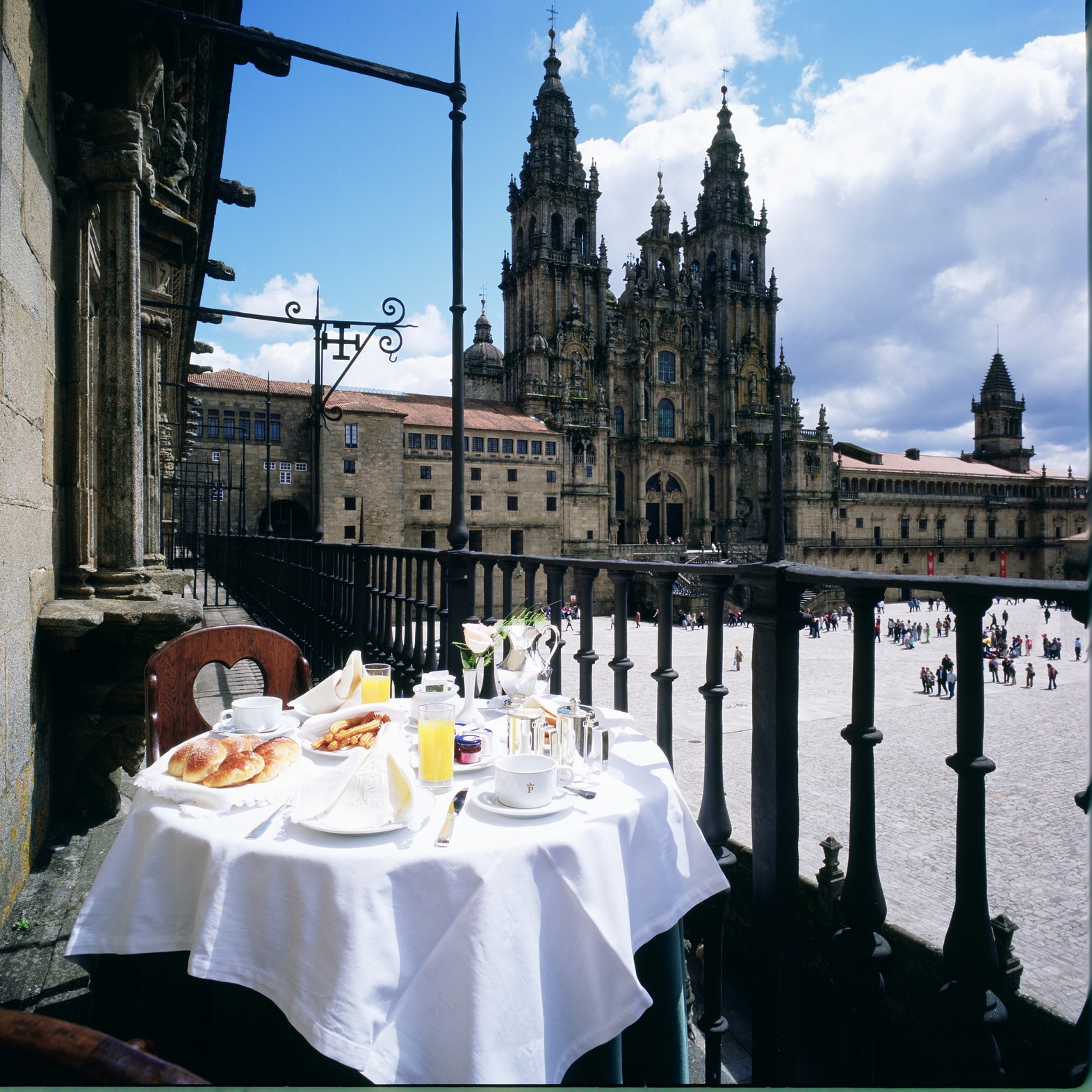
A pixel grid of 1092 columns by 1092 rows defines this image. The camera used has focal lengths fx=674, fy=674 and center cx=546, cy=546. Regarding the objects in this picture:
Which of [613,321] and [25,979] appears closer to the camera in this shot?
[25,979]

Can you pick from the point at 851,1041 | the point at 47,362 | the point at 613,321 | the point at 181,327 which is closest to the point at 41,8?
the point at 47,362

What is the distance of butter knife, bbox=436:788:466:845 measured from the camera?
1733 millimetres

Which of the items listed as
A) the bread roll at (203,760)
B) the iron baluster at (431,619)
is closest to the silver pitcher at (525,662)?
the bread roll at (203,760)

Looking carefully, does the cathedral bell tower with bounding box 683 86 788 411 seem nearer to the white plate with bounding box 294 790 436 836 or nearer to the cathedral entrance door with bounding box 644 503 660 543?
the cathedral entrance door with bounding box 644 503 660 543

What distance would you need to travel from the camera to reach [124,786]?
15.0 ft

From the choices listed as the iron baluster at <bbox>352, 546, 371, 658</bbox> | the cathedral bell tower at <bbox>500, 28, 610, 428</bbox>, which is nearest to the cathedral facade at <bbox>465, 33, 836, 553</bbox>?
the cathedral bell tower at <bbox>500, 28, 610, 428</bbox>

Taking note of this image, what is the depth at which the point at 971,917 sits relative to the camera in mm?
1741

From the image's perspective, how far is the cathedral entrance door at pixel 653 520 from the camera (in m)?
58.3

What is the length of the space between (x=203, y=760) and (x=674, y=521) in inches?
2342

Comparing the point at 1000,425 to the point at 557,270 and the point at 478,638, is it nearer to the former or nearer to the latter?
the point at 557,270

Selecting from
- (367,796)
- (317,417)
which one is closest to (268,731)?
(367,796)

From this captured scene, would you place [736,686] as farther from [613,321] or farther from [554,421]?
[613,321]

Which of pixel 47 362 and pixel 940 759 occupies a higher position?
pixel 47 362

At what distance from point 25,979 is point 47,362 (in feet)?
9.65
